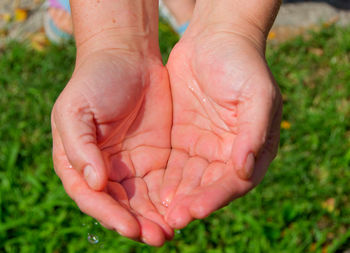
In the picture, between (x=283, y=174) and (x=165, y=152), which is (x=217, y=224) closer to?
(x=283, y=174)

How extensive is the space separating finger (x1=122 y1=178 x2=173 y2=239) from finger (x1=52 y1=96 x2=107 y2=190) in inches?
6.3

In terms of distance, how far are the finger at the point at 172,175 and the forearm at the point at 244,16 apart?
24.4 inches

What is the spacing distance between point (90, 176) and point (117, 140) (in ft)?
1.05

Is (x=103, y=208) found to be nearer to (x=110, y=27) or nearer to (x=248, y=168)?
(x=248, y=168)

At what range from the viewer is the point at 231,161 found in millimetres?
1581

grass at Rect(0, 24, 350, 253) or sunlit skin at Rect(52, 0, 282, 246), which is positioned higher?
sunlit skin at Rect(52, 0, 282, 246)

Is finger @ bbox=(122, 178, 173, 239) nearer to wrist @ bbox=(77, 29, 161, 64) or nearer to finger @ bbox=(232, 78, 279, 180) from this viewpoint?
finger @ bbox=(232, 78, 279, 180)

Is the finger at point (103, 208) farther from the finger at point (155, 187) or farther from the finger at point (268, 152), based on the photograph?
the finger at point (268, 152)

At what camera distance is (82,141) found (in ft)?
5.01

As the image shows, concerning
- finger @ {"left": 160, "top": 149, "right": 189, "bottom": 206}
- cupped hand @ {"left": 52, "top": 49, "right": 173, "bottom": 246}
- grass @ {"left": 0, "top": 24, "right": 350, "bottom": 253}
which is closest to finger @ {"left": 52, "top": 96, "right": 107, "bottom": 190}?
cupped hand @ {"left": 52, "top": 49, "right": 173, "bottom": 246}


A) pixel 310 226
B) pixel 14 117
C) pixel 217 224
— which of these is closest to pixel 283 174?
pixel 310 226

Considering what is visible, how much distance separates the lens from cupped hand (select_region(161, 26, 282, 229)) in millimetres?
1511

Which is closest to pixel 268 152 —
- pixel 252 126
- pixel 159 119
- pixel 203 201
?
pixel 252 126

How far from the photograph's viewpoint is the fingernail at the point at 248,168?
1.50 m
